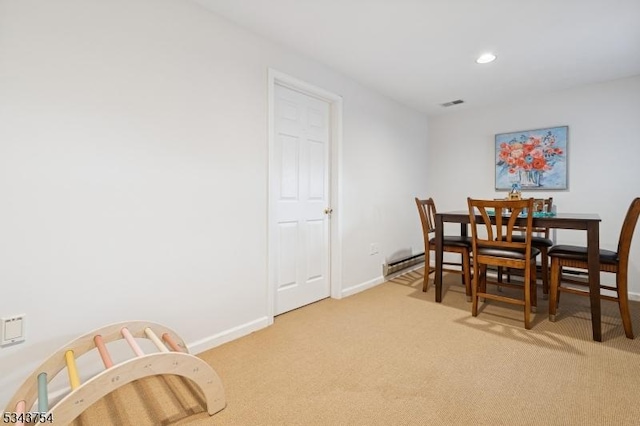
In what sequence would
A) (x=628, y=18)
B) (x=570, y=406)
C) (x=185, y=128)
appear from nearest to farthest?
(x=570, y=406) < (x=185, y=128) < (x=628, y=18)

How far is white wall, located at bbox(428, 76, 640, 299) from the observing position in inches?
124

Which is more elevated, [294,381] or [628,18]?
[628,18]

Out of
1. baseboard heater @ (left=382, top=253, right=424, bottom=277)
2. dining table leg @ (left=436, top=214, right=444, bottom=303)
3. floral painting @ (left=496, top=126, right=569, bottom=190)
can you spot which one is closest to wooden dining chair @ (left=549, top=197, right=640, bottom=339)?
dining table leg @ (left=436, top=214, right=444, bottom=303)

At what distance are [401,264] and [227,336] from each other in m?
2.52

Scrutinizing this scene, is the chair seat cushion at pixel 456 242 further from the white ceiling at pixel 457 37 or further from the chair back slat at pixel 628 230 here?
the white ceiling at pixel 457 37

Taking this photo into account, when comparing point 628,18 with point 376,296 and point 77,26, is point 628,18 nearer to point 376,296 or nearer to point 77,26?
point 376,296

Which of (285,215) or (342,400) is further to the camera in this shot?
(285,215)

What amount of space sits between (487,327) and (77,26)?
320 centimetres

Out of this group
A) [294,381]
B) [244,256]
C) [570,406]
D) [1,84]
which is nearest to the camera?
[1,84]

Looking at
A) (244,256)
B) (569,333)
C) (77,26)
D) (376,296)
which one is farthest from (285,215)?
(569,333)

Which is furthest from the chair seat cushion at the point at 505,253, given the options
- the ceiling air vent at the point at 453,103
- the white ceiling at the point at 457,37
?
the ceiling air vent at the point at 453,103

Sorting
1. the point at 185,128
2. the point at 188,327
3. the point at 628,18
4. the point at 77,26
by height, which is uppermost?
the point at 628,18

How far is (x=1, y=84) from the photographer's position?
1.34 m

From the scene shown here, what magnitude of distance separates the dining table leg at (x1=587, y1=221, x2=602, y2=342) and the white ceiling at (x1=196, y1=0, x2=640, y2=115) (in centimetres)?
144
